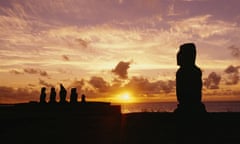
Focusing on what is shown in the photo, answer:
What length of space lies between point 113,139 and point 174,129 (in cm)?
469

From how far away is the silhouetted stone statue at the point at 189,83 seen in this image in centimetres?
1775

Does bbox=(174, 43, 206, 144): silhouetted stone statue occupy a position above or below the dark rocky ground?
above

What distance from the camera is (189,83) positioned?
1778cm

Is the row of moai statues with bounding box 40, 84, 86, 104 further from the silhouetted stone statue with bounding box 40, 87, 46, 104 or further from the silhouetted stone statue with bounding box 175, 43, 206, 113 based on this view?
the silhouetted stone statue with bounding box 175, 43, 206, 113

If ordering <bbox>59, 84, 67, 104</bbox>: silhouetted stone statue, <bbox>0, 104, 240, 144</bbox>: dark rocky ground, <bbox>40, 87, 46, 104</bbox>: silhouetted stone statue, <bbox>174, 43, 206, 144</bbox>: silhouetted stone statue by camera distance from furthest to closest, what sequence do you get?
<bbox>59, 84, 67, 104</bbox>: silhouetted stone statue
<bbox>40, 87, 46, 104</bbox>: silhouetted stone statue
<bbox>174, 43, 206, 144</bbox>: silhouetted stone statue
<bbox>0, 104, 240, 144</bbox>: dark rocky ground

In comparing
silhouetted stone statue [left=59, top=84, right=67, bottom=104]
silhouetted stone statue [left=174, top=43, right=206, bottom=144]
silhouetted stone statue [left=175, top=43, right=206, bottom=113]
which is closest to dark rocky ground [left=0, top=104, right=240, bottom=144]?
silhouetted stone statue [left=174, top=43, right=206, bottom=144]

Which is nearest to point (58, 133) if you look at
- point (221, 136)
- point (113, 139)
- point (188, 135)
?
point (113, 139)

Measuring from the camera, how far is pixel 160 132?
1744 centimetres

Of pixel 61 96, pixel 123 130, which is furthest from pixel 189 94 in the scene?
pixel 61 96

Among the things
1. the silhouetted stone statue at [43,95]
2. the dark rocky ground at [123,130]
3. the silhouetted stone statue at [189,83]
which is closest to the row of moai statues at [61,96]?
the silhouetted stone statue at [43,95]

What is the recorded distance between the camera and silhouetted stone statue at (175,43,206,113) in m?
17.8

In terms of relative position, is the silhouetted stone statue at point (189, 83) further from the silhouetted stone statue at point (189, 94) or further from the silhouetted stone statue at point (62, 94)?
the silhouetted stone statue at point (62, 94)

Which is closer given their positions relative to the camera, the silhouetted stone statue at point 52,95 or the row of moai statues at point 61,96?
the row of moai statues at point 61,96

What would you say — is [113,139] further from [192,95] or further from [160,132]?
[192,95]
